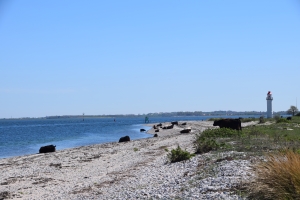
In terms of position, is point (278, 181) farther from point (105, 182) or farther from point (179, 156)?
point (179, 156)

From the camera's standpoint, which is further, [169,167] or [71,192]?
[169,167]

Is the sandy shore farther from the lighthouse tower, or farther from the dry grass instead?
the lighthouse tower

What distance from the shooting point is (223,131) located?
23.2 m

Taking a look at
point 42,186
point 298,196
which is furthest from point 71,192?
point 298,196

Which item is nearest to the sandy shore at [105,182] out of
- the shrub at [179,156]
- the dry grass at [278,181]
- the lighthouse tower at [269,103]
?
the shrub at [179,156]

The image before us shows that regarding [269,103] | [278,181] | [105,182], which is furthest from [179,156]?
[269,103]

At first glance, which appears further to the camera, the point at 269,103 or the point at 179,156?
the point at 269,103

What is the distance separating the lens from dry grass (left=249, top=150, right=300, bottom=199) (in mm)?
7982

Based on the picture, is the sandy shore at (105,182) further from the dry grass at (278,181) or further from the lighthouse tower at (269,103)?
the lighthouse tower at (269,103)

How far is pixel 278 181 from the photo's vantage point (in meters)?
8.31

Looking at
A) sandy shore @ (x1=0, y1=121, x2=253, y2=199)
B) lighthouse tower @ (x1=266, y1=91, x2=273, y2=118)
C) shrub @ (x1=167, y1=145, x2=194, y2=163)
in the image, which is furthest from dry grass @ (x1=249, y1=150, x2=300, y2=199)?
lighthouse tower @ (x1=266, y1=91, x2=273, y2=118)

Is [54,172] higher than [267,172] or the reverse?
A: the reverse

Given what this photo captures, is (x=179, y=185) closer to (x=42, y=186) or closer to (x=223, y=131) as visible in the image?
(x=42, y=186)

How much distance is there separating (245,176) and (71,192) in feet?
18.7
